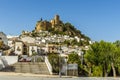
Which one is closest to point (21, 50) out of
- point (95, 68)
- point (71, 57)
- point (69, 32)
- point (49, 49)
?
point (49, 49)

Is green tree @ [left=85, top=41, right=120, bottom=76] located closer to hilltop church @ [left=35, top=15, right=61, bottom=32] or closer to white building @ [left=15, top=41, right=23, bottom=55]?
white building @ [left=15, top=41, right=23, bottom=55]

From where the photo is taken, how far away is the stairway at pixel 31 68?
38.1m

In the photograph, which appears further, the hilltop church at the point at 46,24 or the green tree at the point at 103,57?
the hilltop church at the point at 46,24

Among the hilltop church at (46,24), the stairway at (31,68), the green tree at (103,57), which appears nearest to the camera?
the stairway at (31,68)

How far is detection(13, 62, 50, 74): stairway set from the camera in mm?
38094

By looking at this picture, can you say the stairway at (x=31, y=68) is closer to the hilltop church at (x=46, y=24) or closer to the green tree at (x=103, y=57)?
the green tree at (x=103, y=57)

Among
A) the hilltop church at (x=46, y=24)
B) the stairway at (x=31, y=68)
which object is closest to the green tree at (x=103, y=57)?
the stairway at (x=31, y=68)

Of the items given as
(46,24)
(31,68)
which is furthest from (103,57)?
(46,24)

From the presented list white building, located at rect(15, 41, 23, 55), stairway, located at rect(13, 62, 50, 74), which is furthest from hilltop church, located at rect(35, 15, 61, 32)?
stairway, located at rect(13, 62, 50, 74)

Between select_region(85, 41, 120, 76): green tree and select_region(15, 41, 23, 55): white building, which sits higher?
select_region(15, 41, 23, 55): white building

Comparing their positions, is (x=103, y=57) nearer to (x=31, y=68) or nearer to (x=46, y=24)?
(x=31, y=68)

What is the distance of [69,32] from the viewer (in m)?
146

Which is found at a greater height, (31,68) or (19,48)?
(19,48)

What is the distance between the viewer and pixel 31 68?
3953cm
